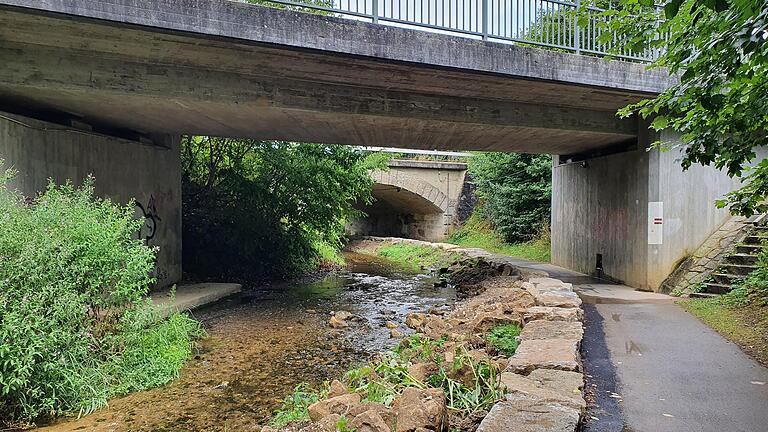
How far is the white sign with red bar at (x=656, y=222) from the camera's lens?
9422 millimetres

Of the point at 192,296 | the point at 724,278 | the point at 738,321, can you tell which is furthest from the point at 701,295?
the point at 192,296

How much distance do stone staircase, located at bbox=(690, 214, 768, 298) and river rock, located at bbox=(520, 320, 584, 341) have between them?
458cm

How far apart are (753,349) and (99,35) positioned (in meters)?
8.17

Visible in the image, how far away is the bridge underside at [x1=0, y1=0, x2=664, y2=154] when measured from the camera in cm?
596

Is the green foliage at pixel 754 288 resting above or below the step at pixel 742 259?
below

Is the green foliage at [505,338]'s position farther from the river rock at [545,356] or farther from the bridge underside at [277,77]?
the bridge underside at [277,77]

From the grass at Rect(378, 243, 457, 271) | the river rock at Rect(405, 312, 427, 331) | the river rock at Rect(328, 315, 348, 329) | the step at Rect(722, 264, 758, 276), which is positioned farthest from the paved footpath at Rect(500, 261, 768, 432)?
the grass at Rect(378, 243, 457, 271)

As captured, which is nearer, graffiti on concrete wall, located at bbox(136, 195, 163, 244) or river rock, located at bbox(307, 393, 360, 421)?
river rock, located at bbox(307, 393, 360, 421)

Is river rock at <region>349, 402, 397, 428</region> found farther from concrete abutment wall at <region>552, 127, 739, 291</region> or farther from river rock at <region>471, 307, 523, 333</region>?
concrete abutment wall at <region>552, 127, 739, 291</region>

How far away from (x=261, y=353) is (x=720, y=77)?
580 cm

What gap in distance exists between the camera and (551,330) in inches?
206

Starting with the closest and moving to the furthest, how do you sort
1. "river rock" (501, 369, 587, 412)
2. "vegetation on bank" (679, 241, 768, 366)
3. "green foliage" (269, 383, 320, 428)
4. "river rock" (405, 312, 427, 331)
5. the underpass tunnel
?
"river rock" (501, 369, 587, 412), "green foliage" (269, 383, 320, 428), "vegetation on bank" (679, 241, 768, 366), "river rock" (405, 312, 427, 331), the underpass tunnel

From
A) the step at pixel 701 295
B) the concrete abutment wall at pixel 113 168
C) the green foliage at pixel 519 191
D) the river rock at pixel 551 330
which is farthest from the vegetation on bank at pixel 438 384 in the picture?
the green foliage at pixel 519 191

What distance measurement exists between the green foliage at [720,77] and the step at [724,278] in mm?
4420
